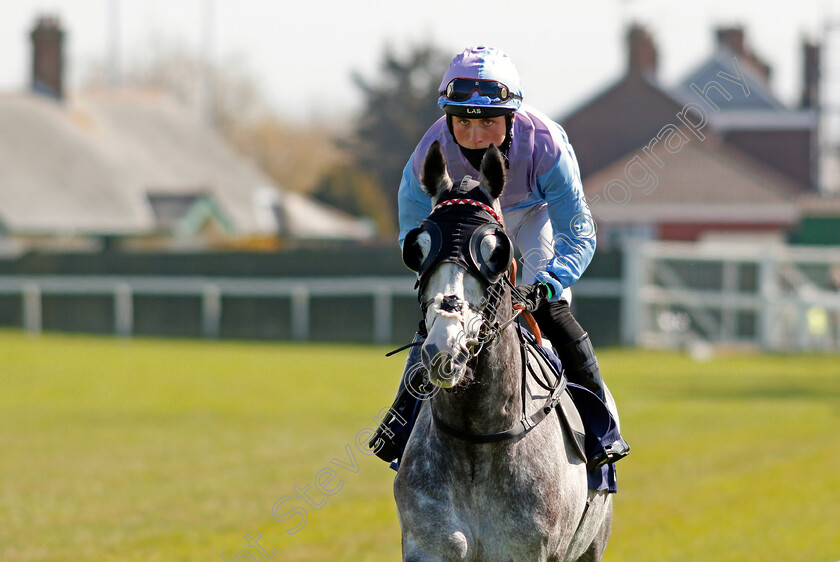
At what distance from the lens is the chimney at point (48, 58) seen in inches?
1841

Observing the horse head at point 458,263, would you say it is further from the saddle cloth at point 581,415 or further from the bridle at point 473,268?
the saddle cloth at point 581,415

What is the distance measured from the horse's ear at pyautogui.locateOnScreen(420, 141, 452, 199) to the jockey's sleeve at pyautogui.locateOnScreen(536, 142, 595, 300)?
696 millimetres

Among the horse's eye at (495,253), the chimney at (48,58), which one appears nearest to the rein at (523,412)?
the horse's eye at (495,253)

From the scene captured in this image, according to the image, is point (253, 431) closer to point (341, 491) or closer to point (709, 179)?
point (341, 491)

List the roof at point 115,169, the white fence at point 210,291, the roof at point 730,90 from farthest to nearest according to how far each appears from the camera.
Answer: the roof at point 730,90 → the roof at point 115,169 → the white fence at point 210,291

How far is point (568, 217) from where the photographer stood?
533 centimetres

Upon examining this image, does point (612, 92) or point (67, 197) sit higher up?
point (612, 92)

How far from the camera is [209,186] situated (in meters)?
50.5

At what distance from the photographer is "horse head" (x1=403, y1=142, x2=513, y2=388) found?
4059 millimetres

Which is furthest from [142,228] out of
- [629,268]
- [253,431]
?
[253,431]

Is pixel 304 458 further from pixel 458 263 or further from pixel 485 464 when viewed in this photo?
pixel 458 263

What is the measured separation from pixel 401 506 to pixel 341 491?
26.6ft

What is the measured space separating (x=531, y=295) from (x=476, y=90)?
81 cm

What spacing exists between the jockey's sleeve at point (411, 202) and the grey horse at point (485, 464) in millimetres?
497
